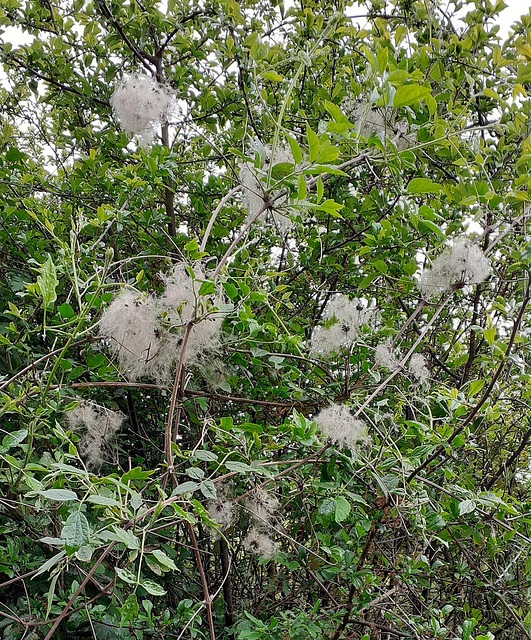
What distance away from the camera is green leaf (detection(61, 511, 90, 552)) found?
789 millimetres

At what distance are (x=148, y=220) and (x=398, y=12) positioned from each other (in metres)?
1.31

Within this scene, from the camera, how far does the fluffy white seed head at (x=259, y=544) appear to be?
170 centimetres

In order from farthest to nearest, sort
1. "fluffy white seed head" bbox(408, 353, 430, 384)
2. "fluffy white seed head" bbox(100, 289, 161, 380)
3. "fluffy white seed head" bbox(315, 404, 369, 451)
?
1. "fluffy white seed head" bbox(408, 353, 430, 384)
2. "fluffy white seed head" bbox(315, 404, 369, 451)
3. "fluffy white seed head" bbox(100, 289, 161, 380)

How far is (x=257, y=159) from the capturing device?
1088 millimetres

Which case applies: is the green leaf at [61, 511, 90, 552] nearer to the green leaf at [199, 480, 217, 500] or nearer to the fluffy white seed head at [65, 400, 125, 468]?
the green leaf at [199, 480, 217, 500]

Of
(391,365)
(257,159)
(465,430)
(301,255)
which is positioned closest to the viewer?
(257,159)

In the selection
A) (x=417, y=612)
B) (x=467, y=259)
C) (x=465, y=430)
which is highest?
(x=467, y=259)

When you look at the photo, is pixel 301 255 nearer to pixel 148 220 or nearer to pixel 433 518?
pixel 148 220

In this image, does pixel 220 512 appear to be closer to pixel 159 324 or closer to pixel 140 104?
pixel 159 324

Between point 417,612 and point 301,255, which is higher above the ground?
point 301,255

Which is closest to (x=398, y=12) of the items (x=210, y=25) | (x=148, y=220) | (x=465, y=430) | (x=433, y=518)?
(x=210, y=25)

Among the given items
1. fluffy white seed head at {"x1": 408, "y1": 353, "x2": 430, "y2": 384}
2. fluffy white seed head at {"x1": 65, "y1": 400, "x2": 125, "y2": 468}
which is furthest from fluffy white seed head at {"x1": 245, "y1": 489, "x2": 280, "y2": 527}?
fluffy white seed head at {"x1": 408, "y1": 353, "x2": 430, "y2": 384}

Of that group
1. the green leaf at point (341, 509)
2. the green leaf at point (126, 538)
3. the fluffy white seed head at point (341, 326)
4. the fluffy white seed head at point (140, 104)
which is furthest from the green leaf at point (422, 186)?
the fluffy white seed head at point (140, 104)

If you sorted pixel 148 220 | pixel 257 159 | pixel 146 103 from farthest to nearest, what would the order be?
1. pixel 148 220
2. pixel 146 103
3. pixel 257 159
